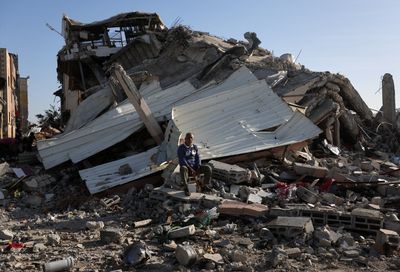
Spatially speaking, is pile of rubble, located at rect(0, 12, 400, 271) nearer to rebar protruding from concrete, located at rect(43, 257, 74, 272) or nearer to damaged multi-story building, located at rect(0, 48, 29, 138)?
rebar protruding from concrete, located at rect(43, 257, 74, 272)

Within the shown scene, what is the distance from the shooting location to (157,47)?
18938mm

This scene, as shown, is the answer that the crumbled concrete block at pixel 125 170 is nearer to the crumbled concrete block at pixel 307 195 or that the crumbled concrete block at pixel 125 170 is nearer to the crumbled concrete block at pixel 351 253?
the crumbled concrete block at pixel 307 195

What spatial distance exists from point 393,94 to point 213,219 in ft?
37.8

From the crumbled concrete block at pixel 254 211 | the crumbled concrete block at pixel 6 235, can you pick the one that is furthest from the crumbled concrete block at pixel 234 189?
the crumbled concrete block at pixel 6 235

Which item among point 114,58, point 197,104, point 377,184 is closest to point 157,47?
point 114,58

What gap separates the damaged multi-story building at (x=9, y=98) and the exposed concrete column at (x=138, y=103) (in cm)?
1635

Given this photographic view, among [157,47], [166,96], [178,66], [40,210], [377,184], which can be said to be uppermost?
[157,47]

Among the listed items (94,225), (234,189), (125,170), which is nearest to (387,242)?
(234,189)

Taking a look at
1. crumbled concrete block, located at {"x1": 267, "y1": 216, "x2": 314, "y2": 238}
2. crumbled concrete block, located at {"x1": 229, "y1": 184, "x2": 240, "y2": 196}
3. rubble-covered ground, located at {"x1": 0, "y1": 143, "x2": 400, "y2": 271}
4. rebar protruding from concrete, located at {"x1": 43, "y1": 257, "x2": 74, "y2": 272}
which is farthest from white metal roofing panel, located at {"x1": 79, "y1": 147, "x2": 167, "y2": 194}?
rebar protruding from concrete, located at {"x1": 43, "y1": 257, "x2": 74, "y2": 272}

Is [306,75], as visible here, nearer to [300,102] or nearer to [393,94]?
[300,102]

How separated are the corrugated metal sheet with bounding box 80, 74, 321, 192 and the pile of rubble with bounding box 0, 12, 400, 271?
0.12ft

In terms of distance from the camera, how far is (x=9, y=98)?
94.7 feet

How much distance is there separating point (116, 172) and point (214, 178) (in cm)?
236

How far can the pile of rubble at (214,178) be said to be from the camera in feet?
18.7
